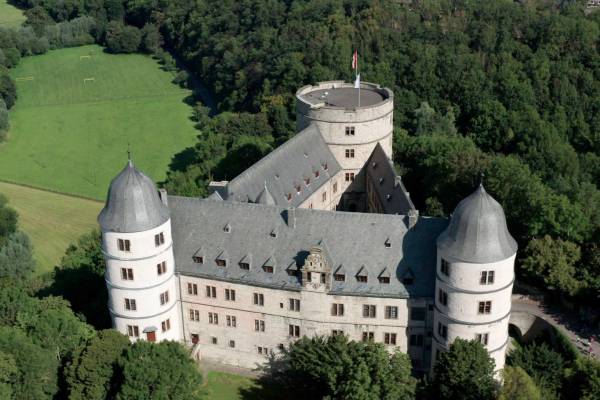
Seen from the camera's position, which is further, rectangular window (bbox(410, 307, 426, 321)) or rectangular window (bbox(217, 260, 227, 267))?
rectangular window (bbox(217, 260, 227, 267))

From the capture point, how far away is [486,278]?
76312 mm

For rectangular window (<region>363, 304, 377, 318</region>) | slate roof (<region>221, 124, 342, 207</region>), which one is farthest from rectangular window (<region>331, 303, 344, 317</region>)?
slate roof (<region>221, 124, 342, 207</region>)

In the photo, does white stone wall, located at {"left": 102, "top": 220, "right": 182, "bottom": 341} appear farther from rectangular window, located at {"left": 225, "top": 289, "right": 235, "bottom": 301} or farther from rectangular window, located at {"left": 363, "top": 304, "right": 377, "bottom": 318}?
rectangular window, located at {"left": 363, "top": 304, "right": 377, "bottom": 318}

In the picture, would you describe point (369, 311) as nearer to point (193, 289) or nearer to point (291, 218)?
point (291, 218)

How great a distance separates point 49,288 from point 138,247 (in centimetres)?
3027

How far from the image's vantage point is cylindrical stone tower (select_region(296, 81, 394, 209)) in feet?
373

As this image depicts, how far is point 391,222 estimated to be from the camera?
8256 cm

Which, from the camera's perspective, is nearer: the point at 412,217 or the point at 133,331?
Answer: the point at 412,217

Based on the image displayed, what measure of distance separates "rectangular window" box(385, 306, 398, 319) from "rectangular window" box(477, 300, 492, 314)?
28.1 ft

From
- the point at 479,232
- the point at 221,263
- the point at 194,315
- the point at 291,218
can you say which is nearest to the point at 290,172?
→ the point at 291,218

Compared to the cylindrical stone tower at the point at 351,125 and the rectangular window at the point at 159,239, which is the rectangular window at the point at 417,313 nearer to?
the rectangular window at the point at 159,239

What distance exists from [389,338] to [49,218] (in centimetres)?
8296

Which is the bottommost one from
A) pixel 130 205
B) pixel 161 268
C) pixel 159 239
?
pixel 161 268

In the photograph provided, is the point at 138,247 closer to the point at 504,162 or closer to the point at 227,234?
the point at 227,234
